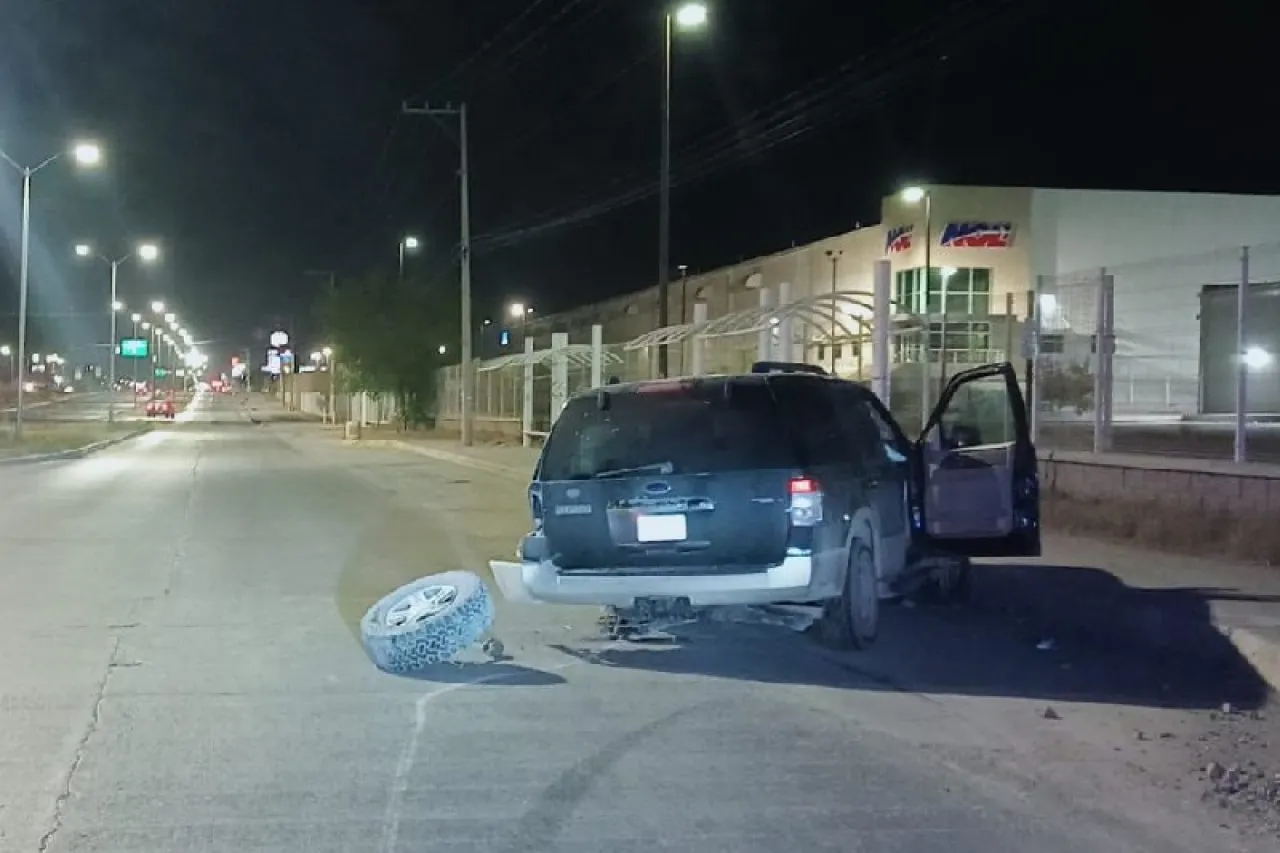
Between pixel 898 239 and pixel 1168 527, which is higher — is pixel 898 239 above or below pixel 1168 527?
above

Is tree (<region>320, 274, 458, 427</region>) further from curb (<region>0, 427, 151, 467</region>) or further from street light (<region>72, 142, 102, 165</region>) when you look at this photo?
street light (<region>72, 142, 102, 165</region>)

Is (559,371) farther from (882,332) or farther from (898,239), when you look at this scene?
(898,239)

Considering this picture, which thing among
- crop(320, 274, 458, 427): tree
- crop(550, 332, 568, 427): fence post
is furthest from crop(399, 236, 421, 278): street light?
crop(550, 332, 568, 427): fence post

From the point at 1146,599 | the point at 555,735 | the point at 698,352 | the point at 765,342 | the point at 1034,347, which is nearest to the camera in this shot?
the point at 555,735

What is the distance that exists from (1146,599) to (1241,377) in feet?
12.2

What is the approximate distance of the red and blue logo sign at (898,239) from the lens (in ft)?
196

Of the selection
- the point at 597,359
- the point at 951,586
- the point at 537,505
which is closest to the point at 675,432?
the point at 537,505

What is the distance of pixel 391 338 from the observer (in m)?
69.8

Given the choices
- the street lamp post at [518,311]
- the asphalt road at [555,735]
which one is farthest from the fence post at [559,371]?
the street lamp post at [518,311]

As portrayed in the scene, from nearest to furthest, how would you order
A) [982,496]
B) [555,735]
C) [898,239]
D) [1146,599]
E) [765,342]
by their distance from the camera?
[555,735], [982,496], [1146,599], [765,342], [898,239]

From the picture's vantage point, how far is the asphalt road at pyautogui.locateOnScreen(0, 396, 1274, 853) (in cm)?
657

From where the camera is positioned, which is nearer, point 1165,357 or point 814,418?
point 814,418

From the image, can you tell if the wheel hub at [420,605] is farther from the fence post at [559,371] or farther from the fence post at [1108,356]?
the fence post at [559,371]

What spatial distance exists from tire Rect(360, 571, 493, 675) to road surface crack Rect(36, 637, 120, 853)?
1650 millimetres
